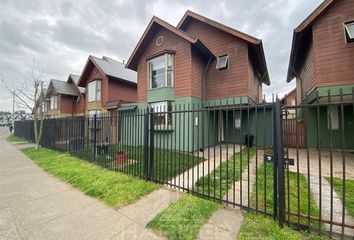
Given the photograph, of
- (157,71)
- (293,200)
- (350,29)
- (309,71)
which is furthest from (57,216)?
(309,71)

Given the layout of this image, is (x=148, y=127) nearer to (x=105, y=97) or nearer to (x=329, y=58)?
(x=329, y=58)

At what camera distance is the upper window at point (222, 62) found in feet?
41.6

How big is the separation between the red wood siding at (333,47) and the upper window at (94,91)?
17641 millimetres

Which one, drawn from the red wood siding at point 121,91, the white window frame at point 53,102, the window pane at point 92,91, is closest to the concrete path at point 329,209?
the red wood siding at point 121,91

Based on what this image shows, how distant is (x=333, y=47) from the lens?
8953mm

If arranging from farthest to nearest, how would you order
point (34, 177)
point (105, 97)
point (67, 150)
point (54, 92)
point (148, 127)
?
point (54, 92) < point (105, 97) < point (67, 150) < point (34, 177) < point (148, 127)

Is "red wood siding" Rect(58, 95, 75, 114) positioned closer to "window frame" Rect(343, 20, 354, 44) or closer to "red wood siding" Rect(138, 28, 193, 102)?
"red wood siding" Rect(138, 28, 193, 102)

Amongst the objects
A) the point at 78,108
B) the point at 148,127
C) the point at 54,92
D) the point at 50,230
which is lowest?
the point at 50,230

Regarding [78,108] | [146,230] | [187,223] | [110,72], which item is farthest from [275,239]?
[78,108]

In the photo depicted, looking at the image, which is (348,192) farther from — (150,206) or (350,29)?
(350,29)

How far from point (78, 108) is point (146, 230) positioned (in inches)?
1021

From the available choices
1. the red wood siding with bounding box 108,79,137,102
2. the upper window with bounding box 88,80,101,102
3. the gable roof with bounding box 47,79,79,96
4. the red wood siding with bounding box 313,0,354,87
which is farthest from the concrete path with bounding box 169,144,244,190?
the gable roof with bounding box 47,79,79,96

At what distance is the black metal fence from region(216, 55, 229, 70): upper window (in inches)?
149

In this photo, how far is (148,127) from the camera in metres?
5.83
